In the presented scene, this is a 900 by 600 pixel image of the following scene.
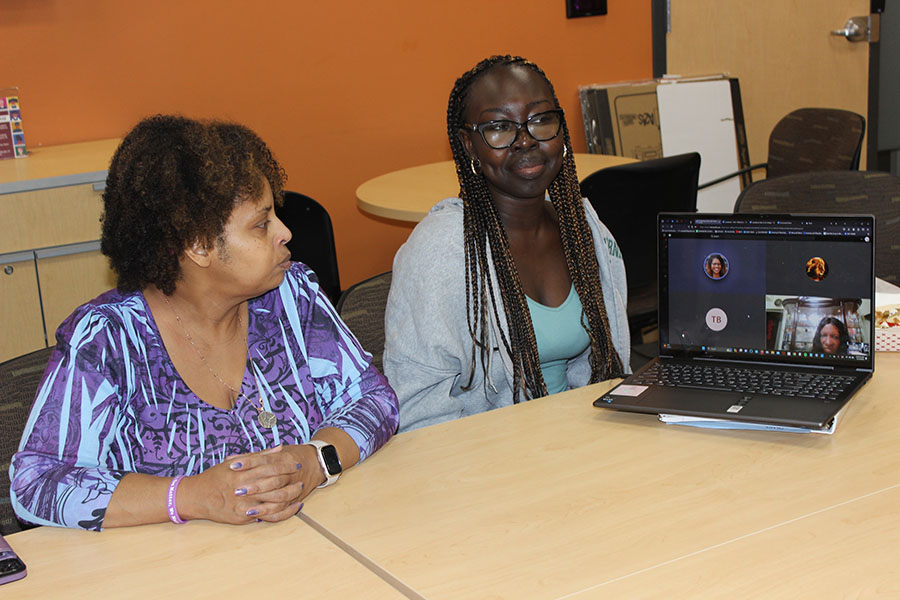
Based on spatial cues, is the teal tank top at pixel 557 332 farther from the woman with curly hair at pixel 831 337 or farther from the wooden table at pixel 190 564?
the wooden table at pixel 190 564

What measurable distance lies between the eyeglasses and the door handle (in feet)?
12.3

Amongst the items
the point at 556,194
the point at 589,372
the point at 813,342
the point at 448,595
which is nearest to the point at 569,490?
the point at 448,595

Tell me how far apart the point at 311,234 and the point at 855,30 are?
11.7ft

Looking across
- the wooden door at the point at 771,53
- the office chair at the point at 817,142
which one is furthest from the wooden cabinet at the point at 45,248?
the wooden door at the point at 771,53

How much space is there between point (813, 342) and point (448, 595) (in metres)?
0.88

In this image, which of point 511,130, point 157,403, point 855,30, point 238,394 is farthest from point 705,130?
point 157,403

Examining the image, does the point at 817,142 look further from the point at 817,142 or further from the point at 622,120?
the point at 622,120

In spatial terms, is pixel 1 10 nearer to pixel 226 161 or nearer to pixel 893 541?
pixel 226 161

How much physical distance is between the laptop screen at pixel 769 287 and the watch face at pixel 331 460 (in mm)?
674

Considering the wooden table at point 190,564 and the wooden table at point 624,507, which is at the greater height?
the wooden table at point 624,507

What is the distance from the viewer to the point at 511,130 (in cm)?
198

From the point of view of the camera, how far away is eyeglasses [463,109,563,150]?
1979mm

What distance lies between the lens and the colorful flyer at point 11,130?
335 cm

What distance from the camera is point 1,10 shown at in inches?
135
